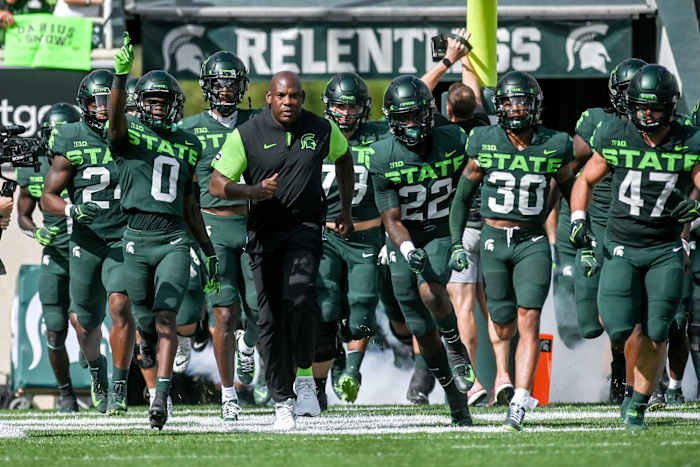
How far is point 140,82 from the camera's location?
8.46 metres

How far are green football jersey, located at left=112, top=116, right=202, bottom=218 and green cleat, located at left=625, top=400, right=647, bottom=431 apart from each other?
2765mm

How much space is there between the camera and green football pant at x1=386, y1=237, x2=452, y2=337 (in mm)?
7840

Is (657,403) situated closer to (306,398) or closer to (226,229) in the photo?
(306,398)

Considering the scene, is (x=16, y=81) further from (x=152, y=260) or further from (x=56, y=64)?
(x=152, y=260)

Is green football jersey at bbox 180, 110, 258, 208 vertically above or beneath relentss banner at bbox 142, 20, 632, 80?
beneath

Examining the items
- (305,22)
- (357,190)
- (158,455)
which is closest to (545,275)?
(357,190)

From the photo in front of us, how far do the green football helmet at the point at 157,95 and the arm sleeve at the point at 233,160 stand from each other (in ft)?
3.03

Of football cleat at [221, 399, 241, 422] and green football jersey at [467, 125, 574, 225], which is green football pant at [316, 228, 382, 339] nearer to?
football cleat at [221, 399, 241, 422]

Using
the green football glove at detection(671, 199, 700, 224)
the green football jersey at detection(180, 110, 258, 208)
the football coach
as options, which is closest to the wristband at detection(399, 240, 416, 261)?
the football coach

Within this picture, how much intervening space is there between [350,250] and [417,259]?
1.90m

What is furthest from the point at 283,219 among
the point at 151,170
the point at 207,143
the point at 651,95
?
the point at 651,95

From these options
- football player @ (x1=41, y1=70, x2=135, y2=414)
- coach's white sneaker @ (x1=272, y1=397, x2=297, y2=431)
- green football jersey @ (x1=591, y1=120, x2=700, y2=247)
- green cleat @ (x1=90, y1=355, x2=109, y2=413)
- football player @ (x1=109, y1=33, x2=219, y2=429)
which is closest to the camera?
green football jersey @ (x1=591, y1=120, x2=700, y2=247)

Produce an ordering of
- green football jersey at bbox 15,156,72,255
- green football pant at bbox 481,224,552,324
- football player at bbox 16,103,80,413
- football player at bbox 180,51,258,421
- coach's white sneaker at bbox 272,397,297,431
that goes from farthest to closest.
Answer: green football jersey at bbox 15,156,72,255
football player at bbox 16,103,80,413
football player at bbox 180,51,258,421
green football pant at bbox 481,224,552,324
coach's white sneaker at bbox 272,397,297,431

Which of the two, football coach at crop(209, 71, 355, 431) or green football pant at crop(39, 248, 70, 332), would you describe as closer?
football coach at crop(209, 71, 355, 431)
